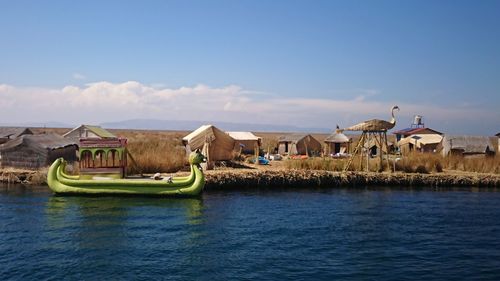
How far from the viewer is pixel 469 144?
127 ft

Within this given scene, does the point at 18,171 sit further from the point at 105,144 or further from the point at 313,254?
the point at 313,254

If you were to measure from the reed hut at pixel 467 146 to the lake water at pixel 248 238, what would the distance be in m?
13.4

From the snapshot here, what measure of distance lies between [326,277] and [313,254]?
6.86 feet

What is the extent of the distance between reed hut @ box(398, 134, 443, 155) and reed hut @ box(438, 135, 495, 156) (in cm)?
422

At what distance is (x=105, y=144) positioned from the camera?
25953mm

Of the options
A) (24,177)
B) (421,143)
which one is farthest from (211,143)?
(421,143)

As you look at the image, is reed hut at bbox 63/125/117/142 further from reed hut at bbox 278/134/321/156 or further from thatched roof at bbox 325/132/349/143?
thatched roof at bbox 325/132/349/143

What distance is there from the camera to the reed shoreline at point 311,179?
28141mm

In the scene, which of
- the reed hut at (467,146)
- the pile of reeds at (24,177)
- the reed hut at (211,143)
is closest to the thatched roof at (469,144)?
the reed hut at (467,146)

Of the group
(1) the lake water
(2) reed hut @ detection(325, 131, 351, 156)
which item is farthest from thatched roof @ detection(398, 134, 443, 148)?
(1) the lake water

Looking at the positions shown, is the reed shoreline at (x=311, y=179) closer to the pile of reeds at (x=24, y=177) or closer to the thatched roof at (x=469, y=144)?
the pile of reeds at (x=24, y=177)

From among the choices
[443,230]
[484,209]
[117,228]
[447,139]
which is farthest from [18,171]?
[447,139]

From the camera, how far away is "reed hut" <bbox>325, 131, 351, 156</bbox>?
46.5 metres

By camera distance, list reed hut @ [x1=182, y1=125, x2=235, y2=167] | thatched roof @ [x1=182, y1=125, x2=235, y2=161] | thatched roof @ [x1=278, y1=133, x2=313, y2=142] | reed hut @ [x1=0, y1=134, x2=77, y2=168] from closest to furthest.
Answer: reed hut @ [x1=0, y1=134, x2=77, y2=168] < reed hut @ [x1=182, y1=125, x2=235, y2=167] < thatched roof @ [x1=182, y1=125, x2=235, y2=161] < thatched roof @ [x1=278, y1=133, x2=313, y2=142]
